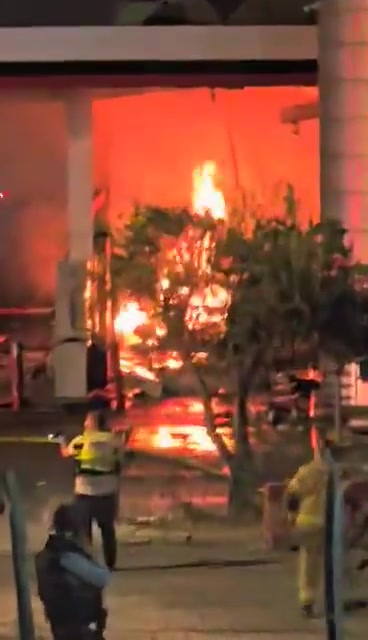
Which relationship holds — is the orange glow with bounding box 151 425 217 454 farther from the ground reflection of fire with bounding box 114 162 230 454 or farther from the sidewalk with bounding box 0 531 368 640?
the sidewalk with bounding box 0 531 368 640

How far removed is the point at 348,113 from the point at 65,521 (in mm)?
11758

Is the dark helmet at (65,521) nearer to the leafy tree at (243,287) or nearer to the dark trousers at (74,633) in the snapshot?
the dark trousers at (74,633)

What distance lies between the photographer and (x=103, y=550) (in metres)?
10.4

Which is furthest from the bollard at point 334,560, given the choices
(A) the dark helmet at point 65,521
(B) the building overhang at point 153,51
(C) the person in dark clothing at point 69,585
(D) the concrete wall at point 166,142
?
(D) the concrete wall at point 166,142

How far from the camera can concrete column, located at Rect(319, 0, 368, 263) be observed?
698 inches

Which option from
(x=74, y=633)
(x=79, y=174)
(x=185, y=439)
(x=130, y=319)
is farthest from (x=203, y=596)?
(x=79, y=174)

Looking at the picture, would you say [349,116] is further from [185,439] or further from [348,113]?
[185,439]

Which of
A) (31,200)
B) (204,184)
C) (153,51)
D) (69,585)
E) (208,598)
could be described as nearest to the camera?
(69,585)

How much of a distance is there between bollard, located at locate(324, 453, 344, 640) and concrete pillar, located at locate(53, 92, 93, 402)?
1354 centimetres

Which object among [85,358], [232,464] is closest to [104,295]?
[232,464]

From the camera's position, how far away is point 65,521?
24.4 feet

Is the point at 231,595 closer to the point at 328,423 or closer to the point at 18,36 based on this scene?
the point at 328,423

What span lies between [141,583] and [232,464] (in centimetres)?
237

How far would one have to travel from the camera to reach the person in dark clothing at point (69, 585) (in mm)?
7258
